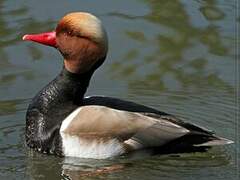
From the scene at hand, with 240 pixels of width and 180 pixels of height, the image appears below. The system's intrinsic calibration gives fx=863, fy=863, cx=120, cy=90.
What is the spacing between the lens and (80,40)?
688cm

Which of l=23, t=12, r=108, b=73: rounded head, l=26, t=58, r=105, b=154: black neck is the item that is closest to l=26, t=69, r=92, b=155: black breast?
l=26, t=58, r=105, b=154: black neck

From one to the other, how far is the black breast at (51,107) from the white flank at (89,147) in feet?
0.52

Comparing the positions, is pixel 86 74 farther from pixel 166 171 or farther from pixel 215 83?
pixel 215 83

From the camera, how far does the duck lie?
22.4 feet

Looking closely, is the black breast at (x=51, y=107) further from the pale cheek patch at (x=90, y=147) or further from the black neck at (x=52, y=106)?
the pale cheek patch at (x=90, y=147)

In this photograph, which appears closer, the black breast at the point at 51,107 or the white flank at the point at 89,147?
the white flank at the point at 89,147

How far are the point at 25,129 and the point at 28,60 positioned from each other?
1.62 meters

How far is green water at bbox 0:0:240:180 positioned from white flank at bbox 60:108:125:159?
0.06m

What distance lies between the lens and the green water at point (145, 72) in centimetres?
688

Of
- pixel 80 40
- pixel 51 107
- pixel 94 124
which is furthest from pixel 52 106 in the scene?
pixel 80 40

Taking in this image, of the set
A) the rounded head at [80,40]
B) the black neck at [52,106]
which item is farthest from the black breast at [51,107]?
the rounded head at [80,40]

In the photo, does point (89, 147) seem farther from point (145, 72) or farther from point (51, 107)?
point (145, 72)

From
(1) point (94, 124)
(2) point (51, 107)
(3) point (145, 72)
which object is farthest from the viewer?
(3) point (145, 72)

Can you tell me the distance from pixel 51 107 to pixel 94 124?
18.7 inches
